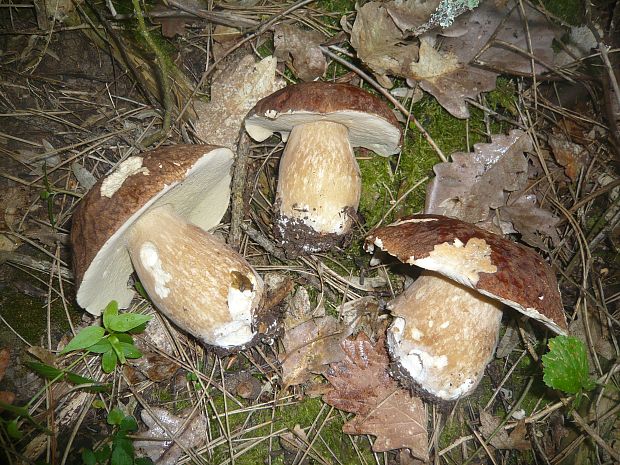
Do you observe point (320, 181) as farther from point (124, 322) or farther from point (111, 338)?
point (111, 338)

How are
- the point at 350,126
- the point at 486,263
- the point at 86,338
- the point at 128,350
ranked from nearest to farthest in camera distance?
the point at 486,263
the point at 86,338
the point at 128,350
the point at 350,126

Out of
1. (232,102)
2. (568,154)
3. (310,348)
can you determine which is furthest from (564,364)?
(232,102)

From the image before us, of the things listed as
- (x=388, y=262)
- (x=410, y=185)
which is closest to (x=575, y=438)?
(x=388, y=262)

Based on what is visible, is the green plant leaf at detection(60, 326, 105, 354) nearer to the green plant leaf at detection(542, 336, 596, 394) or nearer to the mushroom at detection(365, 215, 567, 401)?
the mushroom at detection(365, 215, 567, 401)

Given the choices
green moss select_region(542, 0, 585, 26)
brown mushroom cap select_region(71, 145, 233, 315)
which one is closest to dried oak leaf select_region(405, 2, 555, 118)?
green moss select_region(542, 0, 585, 26)

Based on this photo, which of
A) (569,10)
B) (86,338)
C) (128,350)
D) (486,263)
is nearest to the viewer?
(486,263)

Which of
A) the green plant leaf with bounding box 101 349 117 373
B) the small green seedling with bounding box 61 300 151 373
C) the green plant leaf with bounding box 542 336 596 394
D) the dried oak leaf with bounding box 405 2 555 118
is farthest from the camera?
the dried oak leaf with bounding box 405 2 555 118
